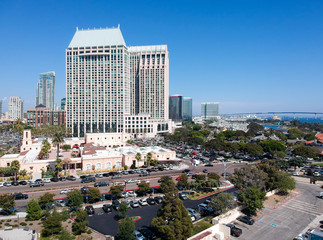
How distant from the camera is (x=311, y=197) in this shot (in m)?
43.1

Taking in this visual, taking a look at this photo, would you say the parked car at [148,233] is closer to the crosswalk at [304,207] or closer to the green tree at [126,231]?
the green tree at [126,231]

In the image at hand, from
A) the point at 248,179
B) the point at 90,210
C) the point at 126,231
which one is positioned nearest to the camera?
the point at 126,231

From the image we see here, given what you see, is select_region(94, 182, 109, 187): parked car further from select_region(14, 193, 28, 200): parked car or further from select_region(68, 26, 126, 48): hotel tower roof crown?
select_region(68, 26, 126, 48): hotel tower roof crown

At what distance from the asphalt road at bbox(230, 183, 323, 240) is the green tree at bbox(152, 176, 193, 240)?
8269mm

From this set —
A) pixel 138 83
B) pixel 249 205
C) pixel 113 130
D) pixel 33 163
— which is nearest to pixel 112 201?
pixel 249 205

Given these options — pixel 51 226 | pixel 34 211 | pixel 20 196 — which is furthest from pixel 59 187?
pixel 51 226

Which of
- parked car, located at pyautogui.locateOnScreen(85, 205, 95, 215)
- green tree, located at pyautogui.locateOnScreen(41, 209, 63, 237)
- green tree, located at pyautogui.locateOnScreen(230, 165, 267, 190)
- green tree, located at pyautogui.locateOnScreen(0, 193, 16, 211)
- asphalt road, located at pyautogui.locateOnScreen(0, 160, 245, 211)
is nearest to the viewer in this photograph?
green tree, located at pyautogui.locateOnScreen(41, 209, 63, 237)

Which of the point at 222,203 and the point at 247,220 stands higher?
the point at 222,203

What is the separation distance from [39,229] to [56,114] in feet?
512

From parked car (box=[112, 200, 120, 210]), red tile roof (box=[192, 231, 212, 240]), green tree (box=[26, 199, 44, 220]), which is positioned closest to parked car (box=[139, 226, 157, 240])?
red tile roof (box=[192, 231, 212, 240])

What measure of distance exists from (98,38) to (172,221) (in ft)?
420

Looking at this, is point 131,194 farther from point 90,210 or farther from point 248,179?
point 248,179

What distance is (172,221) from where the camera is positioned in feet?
81.5

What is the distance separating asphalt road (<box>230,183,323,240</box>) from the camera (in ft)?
97.3
